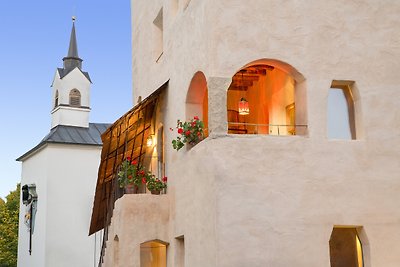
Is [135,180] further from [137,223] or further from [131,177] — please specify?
[137,223]

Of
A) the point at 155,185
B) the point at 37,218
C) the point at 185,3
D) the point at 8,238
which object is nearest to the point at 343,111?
the point at 185,3

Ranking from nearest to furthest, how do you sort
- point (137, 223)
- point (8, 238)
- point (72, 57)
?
point (137, 223) → point (72, 57) → point (8, 238)

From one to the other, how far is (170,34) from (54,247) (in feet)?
69.9

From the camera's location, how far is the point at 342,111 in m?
13.3

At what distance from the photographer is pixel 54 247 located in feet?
113

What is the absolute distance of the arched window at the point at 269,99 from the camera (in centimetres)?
1310

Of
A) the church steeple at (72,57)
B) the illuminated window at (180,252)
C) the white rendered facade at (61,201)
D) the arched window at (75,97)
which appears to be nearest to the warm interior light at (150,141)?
the illuminated window at (180,252)

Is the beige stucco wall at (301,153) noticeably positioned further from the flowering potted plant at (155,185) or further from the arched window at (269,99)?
the flowering potted plant at (155,185)

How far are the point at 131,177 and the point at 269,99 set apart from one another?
425 cm

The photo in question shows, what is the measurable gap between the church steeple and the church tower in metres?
0.30

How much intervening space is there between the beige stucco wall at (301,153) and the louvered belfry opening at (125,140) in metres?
4.29

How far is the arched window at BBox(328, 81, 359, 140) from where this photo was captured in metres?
13.1

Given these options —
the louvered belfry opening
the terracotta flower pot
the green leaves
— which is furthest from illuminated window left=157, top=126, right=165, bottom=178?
the green leaves

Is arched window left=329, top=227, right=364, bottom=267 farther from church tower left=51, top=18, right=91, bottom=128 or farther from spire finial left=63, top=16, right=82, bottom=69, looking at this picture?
spire finial left=63, top=16, right=82, bottom=69
